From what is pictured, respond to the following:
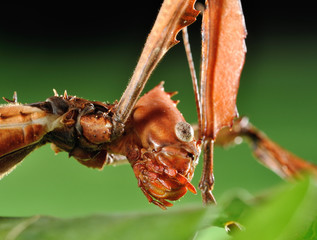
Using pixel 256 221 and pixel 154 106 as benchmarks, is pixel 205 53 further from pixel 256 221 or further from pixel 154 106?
pixel 256 221

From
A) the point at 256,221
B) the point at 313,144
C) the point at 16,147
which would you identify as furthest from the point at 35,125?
the point at 313,144

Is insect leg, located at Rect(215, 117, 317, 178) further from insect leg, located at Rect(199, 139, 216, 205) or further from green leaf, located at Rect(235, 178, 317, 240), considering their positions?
green leaf, located at Rect(235, 178, 317, 240)

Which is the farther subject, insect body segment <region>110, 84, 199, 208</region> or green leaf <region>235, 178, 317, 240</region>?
insect body segment <region>110, 84, 199, 208</region>

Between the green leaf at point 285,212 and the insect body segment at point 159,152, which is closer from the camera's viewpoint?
the green leaf at point 285,212

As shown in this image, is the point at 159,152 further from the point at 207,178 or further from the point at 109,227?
the point at 109,227

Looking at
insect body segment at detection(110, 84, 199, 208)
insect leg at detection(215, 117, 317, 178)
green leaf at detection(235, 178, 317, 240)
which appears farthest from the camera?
insect leg at detection(215, 117, 317, 178)

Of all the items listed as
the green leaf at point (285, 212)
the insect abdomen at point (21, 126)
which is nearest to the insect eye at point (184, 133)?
the insect abdomen at point (21, 126)

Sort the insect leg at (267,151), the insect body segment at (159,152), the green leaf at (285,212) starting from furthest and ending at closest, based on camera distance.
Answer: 1. the insect leg at (267,151)
2. the insect body segment at (159,152)
3. the green leaf at (285,212)

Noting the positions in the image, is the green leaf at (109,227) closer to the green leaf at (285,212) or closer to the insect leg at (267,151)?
the green leaf at (285,212)

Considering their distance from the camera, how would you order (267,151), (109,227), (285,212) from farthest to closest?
(267,151)
(109,227)
(285,212)

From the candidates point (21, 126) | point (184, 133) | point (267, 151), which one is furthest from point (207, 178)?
point (267, 151)

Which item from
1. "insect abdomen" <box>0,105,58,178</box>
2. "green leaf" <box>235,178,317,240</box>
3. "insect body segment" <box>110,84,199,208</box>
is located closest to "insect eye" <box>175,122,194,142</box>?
"insect body segment" <box>110,84,199,208</box>
